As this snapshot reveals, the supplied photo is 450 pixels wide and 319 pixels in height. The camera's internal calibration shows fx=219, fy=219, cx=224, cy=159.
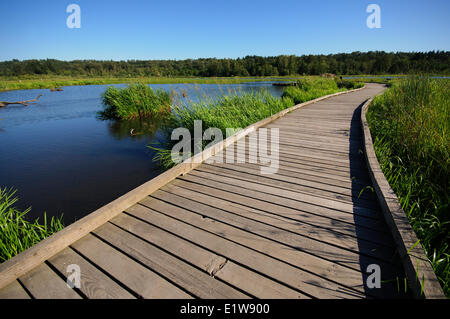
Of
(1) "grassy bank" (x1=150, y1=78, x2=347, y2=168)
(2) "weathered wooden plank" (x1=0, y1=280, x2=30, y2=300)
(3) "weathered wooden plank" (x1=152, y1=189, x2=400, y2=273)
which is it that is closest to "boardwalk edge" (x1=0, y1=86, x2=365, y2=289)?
(2) "weathered wooden plank" (x1=0, y1=280, x2=30, y2=300)

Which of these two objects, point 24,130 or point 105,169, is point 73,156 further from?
point 24,130

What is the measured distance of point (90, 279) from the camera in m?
1.25

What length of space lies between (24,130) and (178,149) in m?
7.29

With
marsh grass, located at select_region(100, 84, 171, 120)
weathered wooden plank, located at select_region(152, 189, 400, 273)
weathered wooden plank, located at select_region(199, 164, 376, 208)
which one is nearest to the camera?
weathered wooden plank, located at select_region(152, 189, 400, 273)

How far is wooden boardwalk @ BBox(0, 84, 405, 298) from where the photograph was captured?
1193mm

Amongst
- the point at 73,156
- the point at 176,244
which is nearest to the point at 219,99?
the point at 73,156

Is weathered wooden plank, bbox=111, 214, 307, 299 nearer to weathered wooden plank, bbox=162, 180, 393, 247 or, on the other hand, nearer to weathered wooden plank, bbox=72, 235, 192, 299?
weathered wooden plank, bbox=72, 235, 192, 299

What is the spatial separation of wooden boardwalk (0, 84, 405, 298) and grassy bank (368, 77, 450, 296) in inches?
12.4

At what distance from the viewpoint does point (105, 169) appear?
15.4 feet

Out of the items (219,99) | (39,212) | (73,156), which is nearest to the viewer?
(39,212)

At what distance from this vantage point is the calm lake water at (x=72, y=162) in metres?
3.53

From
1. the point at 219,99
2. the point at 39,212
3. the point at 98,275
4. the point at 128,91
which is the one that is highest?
the point at 128,91

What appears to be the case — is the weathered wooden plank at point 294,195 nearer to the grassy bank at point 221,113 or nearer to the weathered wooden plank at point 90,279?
the weathered wooden plank at point 90,279

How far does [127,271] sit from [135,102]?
994 cm
